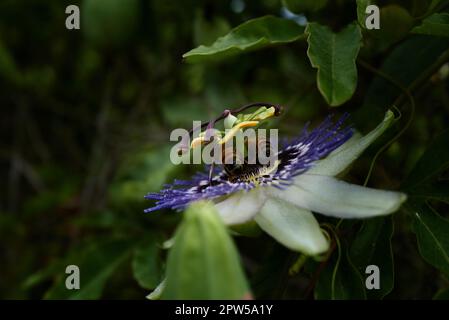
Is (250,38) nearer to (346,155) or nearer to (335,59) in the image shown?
(335,59)

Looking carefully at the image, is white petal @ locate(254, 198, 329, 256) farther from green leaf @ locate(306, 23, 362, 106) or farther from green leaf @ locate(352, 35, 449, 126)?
green leaf @ locate(352, 35, 449, 126)

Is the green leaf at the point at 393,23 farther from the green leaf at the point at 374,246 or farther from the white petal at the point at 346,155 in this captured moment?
the green leaf at the point at 374,246

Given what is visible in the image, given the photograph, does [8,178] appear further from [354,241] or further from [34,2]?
[354,241]

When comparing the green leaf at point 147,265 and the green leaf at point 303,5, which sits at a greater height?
the green leaf at point 303,5

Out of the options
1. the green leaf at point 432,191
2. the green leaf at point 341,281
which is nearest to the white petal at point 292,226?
the green leaf at point 341,281

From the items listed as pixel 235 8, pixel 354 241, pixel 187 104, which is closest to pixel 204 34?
pixel 235 8
